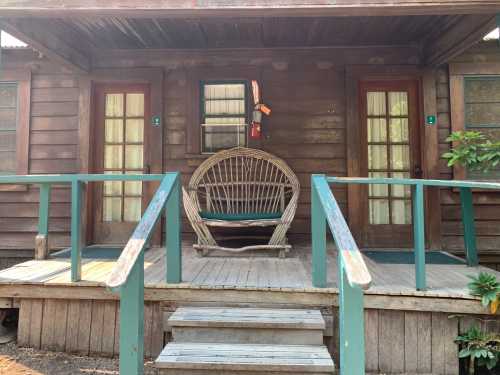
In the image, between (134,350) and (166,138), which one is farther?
(166,138)

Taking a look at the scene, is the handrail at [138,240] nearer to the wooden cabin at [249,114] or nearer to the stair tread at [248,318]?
the stair tread at [248,318]

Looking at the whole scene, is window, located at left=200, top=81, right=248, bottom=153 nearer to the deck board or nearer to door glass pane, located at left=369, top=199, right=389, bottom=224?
the deck board

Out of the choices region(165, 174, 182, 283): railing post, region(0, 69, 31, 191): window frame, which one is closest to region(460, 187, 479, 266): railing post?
region(165, 174, 182, 283): railing post

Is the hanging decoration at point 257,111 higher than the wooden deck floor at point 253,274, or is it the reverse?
the hanging decoration at point 257,111

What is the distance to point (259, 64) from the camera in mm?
3881

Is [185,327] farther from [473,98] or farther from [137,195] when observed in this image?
[473,98]

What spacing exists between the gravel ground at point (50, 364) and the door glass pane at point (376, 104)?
10.7 feet

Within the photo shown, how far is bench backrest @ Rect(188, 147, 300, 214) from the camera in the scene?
3645mm

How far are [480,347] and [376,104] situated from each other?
259cm

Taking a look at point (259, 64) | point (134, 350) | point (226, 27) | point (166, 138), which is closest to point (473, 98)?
point (259, 64)

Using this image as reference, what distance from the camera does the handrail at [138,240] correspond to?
4.49 ft

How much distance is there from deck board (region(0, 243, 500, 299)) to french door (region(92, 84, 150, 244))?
871mm

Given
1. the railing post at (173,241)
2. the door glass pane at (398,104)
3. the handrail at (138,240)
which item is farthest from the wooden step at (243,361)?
the door glass pane at (398,104)

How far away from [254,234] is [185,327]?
6.00ft
